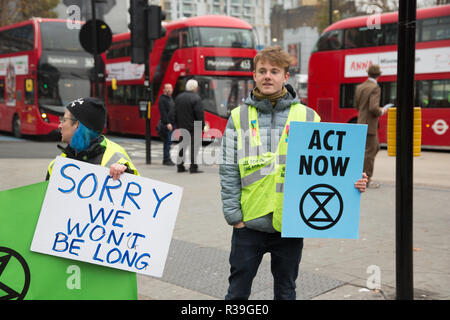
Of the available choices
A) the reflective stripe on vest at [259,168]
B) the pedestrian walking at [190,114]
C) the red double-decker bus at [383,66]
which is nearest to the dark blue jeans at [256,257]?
the reflective stripe on vest at [259,168]

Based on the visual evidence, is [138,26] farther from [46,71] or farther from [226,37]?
[46,71]

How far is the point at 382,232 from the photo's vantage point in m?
6.26

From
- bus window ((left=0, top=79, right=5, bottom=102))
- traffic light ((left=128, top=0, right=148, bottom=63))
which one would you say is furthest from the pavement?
bus window ((left=0, top=79, right=5, bottom=102))

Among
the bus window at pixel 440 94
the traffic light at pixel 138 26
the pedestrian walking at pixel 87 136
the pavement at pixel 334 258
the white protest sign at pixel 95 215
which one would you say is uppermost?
the traffic light at pixel 138 26

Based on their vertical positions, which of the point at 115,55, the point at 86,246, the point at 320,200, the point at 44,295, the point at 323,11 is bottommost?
the point at 44,295

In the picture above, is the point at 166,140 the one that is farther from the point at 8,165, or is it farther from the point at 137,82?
the point at 137,82

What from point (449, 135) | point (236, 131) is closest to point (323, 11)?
point (449, 135)

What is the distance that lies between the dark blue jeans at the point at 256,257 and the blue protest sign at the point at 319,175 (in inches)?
7.1

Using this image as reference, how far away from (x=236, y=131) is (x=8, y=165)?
10286 millimetres

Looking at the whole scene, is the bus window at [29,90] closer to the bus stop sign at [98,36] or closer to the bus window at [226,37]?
the bus window at [226,37]

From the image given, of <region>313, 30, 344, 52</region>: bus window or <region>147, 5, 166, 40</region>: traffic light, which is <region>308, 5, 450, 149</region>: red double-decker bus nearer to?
<region>313, 30, 344, 52</region>: bus window

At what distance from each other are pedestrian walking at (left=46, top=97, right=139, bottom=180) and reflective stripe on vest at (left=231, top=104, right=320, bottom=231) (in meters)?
0.58

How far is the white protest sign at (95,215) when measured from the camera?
2836 mm

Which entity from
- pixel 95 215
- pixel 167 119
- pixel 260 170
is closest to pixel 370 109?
pixel 167 119
